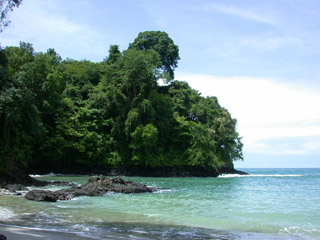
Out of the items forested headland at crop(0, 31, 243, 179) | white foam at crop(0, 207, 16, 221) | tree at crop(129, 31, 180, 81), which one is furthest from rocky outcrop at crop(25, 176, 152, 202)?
tree at crop(129, 31, 180, 81)

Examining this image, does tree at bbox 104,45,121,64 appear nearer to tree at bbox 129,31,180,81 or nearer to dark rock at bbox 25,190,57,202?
tree at bbox 129,31,180,81

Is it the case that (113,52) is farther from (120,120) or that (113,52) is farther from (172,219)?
(172,219)

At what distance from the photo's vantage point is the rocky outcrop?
1535 cm

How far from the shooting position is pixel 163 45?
5222 centimetres

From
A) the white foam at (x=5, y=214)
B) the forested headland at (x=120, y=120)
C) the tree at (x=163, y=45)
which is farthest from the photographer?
the tree at (x=163, y=45)

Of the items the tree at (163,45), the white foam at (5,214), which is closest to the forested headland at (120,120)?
the tree at (163,45)

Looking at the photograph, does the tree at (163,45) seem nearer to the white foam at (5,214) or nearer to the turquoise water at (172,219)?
the turquoise water at (172,219)

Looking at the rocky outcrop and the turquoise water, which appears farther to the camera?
the rocky outcrop

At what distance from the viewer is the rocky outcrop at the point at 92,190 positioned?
15352mm

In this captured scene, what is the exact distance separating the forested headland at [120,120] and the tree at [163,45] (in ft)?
17.4

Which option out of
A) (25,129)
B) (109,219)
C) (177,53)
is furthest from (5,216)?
(177,53)

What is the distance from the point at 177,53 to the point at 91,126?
2132 centimetres

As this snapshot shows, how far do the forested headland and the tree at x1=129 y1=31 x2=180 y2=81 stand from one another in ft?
17.4

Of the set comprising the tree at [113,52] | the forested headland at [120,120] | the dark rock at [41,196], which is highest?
the tree at [113,52]
